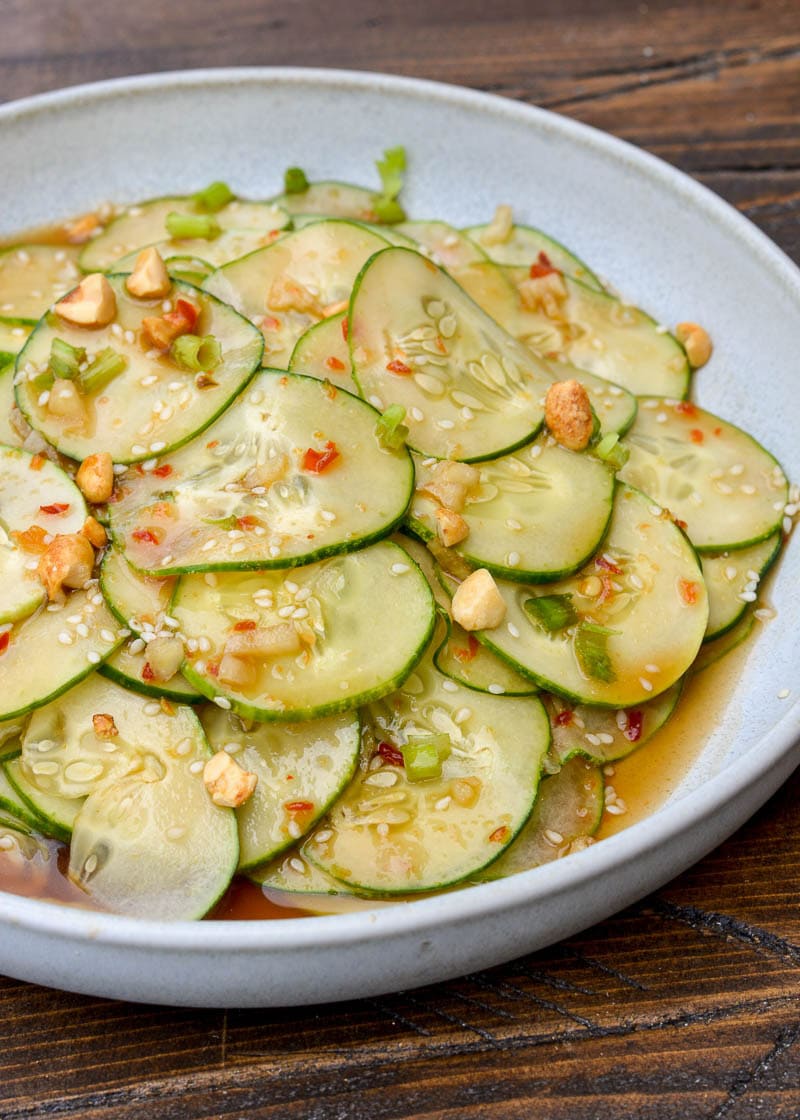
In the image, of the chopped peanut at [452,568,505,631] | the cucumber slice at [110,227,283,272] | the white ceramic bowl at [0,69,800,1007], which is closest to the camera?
the white ceramic bowl at [0,69,800,1007]

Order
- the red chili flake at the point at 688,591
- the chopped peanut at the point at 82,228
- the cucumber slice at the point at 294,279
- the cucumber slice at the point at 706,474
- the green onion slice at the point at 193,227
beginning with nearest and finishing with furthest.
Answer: the red chili flake at the point at 688,591
the cucumber slice at the point at 706,474
the cucumber slice at the point at 294,279
the green onion slice at the point at 193,227
the chopped peanut at the point at 82,228

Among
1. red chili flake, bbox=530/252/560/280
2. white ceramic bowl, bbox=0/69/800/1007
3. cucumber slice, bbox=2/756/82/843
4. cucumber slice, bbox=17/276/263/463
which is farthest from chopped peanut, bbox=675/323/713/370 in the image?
cucumber slice, bbox=2/756/82/843

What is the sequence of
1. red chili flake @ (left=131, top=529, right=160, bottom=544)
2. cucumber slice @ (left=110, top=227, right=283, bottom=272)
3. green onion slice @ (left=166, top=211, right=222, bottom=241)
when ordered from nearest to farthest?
red chili flake @ (left=131, top=529, right=160, bottom=544) → cucumber slice @ (left=110, top=227, right=283, bottom=272) → green onion slice @ (left=166, top=211, right=222, bottom=241)

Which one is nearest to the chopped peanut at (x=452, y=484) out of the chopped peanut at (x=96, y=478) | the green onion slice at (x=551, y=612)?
the green onion slice at (x=551, y=612)

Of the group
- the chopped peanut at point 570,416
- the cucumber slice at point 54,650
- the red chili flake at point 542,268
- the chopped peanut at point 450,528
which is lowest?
the cucumber slice at point 54,650

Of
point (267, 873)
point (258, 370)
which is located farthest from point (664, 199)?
point (267, 873)

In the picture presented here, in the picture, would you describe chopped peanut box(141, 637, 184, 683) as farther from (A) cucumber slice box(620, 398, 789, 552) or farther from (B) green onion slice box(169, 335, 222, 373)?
(A) cucumber slice box(620, 398, 789, 552)

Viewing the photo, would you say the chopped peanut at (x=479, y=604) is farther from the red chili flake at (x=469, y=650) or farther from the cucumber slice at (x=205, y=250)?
the cucumber slice at (x=205, y=250)

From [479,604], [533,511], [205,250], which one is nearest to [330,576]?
[479,604]
